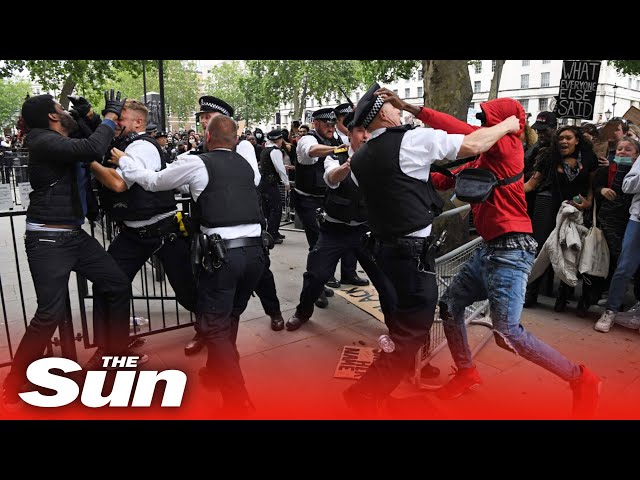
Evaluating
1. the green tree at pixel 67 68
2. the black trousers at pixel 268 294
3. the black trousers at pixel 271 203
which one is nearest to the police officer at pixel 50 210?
the black trousers at pixel 268 294

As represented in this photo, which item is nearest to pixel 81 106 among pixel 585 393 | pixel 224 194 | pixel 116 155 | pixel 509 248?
pixel 116 155

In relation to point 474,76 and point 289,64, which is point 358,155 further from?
point 474,76

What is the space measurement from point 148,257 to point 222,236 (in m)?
1.23

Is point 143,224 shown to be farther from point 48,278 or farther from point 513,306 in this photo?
point 513,306

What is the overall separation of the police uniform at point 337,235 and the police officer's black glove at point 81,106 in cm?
194

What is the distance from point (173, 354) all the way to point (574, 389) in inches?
118

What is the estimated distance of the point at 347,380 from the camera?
3.60 meters

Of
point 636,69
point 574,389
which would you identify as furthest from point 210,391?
point 636,69

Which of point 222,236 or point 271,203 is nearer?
point 222,236

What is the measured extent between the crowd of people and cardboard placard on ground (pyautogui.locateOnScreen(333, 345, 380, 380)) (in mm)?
432

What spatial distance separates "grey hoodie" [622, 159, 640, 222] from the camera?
14.2 ft

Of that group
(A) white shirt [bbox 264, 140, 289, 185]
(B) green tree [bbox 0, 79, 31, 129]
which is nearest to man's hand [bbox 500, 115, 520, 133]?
(A) white shirt [bbox 264, 140, 289, 185]

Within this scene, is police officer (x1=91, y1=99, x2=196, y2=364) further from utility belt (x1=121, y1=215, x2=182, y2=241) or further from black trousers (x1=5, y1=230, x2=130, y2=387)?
black trousers (x1=5, y1=230, x2=130, y2=387)

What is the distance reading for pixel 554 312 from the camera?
504 centimetres
